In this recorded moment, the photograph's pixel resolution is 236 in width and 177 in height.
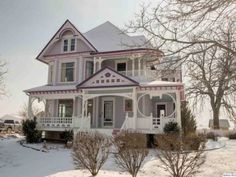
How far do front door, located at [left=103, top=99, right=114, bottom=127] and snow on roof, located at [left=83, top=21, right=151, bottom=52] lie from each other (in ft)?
15.1

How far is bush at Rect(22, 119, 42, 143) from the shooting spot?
18.5 meters

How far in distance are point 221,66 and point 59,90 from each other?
15.0m

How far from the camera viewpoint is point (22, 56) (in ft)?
63.8

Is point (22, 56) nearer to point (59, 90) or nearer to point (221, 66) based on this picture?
point (59, 90)

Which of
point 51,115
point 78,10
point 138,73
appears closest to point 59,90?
point 51,115

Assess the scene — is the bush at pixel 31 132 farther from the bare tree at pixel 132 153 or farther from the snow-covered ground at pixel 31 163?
the bare tree at pixel 132 153

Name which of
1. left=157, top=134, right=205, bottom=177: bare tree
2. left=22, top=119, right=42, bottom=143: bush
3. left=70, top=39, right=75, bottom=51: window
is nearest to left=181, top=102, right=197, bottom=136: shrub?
left=70, top=39, right=75, bottom=51: window

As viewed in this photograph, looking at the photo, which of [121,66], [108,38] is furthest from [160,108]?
[108,38]

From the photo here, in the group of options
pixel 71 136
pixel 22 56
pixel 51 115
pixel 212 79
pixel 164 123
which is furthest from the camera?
pixel 51 115

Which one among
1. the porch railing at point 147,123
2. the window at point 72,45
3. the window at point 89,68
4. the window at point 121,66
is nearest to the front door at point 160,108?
the porch railing at point 147,123

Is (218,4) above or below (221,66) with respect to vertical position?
above

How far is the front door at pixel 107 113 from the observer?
799 inches

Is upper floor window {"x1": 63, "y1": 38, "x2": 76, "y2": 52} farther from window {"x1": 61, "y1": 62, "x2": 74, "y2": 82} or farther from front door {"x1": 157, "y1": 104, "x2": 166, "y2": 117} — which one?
front door {"x1": 157, "y1": 104, "x2": 166, "y2": 117}

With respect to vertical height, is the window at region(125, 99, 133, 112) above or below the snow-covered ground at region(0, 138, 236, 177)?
above
